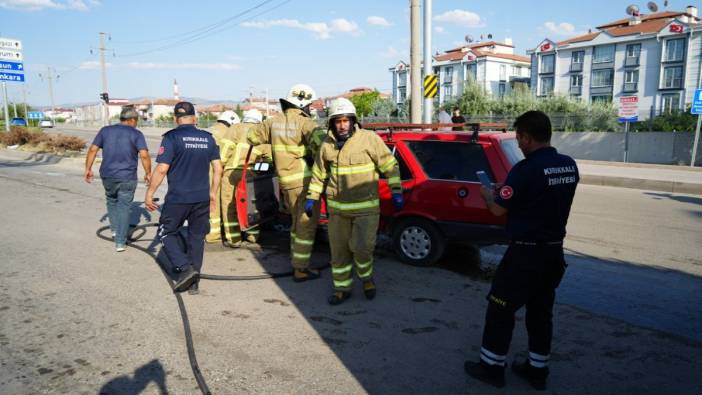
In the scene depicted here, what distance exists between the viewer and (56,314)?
4234 mm

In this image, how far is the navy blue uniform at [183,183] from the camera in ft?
15.6

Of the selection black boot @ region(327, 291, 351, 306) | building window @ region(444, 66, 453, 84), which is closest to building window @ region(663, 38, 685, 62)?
building window @ region(444, 66, 453, 84)

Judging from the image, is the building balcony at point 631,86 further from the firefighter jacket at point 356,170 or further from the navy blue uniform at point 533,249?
the navy blue uniform at point 533,249

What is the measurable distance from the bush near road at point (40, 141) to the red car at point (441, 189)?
18.9 metres

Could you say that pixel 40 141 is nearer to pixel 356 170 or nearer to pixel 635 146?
pixel 356 170

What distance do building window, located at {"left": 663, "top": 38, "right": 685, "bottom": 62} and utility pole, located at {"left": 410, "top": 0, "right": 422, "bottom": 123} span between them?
46.2m

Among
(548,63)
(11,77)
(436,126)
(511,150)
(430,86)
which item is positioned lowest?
(511,150)

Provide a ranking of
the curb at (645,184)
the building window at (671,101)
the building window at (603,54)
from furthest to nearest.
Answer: the building window at (603,54) < the building window at (671,101) < the curb at (645,184)

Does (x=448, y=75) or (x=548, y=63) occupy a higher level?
(x=448, y=75)

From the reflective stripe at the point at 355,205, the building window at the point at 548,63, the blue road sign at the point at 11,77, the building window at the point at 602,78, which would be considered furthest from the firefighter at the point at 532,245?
the building window at the point at 548,63

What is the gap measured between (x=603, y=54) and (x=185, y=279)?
193 feet

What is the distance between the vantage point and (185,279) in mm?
4684

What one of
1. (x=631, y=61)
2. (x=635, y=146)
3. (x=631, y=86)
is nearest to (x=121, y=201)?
(x=635, y=146)

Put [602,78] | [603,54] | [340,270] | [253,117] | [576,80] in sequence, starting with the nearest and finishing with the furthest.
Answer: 1. [340,270]
2. [253,117]
3. [603,54]
4. [602,78]
5. [576,80]
